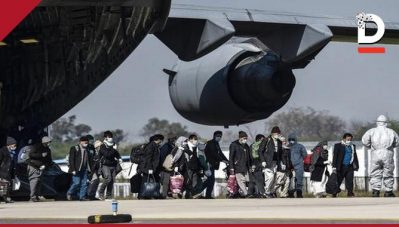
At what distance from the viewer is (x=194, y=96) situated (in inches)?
1093

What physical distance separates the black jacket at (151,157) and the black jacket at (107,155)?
0.61m

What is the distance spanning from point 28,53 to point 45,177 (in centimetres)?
330

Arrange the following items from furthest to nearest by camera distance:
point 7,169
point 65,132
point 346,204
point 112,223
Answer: point 65,132 < point 7,169 < point 346,204 < point 112,223

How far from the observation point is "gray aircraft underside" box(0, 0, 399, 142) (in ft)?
84.5

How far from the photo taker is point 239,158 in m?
→ 26.7

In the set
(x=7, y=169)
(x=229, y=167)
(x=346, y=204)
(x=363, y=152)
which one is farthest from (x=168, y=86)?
(x=363, y=152)

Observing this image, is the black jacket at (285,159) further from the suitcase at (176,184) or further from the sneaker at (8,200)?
the sneaker at (8,200)

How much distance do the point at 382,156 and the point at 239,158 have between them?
122 inches

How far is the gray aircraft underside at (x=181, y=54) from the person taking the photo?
2577cm

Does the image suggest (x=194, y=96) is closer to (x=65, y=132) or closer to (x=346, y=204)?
(x=346, y=204)

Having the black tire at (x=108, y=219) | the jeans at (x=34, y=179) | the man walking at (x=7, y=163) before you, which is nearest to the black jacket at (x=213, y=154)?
the jeans at (x=34, y=179)

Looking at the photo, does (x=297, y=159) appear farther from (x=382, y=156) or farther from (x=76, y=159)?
(x=76, y=159)

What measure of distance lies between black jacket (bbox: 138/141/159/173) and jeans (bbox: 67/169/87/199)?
126 cm

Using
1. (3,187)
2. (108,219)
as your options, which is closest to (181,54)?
(3,187)
